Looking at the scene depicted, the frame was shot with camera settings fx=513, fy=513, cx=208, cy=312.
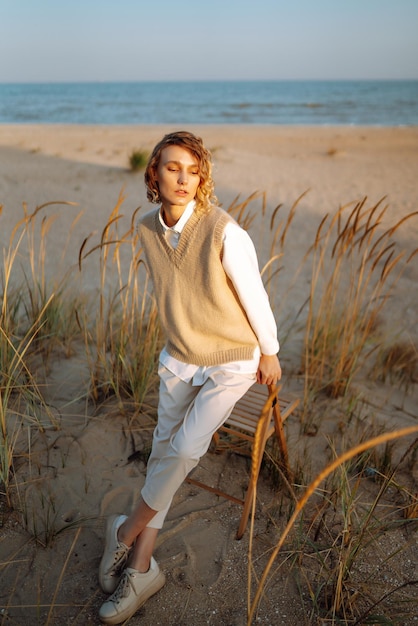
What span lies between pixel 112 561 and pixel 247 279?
1010mm

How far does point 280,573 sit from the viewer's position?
1.74 metres

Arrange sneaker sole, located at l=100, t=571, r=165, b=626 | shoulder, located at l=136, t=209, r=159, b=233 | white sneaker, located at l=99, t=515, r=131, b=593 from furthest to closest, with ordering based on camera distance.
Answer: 1. shoulder, located at l=136, t=209, r=159, b=233
2. white sneaker, located at l=99, t=515, r=131, b=593
3. sneaker sole, located at l=100, t=571, r=165, b=626

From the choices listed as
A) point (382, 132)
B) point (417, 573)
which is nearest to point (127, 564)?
point (417, 573)

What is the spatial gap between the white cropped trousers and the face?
58cm

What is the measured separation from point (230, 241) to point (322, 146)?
12.8 metres

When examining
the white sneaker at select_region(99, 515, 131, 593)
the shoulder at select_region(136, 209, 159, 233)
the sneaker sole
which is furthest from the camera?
the shoulder at select_region(136, 209, 159, 233)

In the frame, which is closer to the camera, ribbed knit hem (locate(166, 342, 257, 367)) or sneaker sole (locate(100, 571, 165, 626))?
sneaker sole (locate(100, 571, 165, 626))

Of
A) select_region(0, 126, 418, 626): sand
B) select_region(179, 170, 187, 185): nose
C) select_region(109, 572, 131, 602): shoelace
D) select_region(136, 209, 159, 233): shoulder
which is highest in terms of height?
select_region(179, 170, 187, 185): nose

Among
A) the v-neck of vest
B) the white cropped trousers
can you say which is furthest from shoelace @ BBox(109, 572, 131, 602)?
the v-neck of vest

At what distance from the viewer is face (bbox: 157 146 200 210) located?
5.36 ft

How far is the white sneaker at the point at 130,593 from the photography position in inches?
60.6

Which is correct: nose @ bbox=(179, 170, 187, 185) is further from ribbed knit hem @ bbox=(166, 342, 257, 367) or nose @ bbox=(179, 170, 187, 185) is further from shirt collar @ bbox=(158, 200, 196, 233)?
ribbed knit hem @ bbox=(166, 342, 257, 367)

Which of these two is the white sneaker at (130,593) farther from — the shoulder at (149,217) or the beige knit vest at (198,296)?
the shoulder at (149,217)

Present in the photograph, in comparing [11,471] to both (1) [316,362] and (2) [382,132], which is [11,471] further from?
(2) [382,132]
